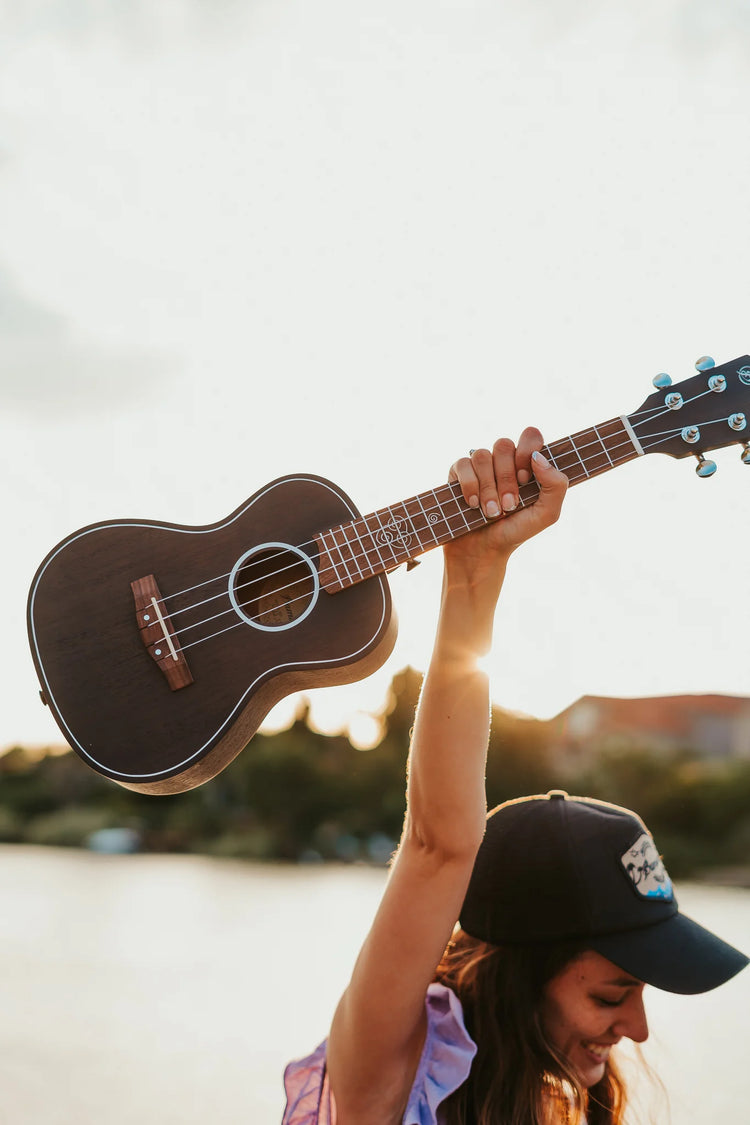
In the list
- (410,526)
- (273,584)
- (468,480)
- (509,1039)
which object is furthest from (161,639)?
(509,1039)

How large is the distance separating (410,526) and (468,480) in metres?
0.14

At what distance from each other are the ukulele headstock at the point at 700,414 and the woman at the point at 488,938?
0.86 feet

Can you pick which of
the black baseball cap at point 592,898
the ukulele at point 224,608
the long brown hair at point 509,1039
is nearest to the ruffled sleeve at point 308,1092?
the long brown hair at point 509,1039

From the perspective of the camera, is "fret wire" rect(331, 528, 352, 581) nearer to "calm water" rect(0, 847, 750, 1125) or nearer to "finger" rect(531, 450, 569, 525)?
"finger" rect(531, 450, 569, 525)

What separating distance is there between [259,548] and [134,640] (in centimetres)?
27

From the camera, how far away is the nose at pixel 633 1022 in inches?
64.9

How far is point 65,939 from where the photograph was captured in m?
12.8

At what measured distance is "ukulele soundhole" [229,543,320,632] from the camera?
1.52 metres

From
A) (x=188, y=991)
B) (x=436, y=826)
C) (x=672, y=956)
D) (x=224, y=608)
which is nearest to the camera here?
(x=436, y=826)

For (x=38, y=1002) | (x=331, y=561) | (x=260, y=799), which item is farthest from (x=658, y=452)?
(x=260, y=799)

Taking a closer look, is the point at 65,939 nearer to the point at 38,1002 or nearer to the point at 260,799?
the point at 38,1002

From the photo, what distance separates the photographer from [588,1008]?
65.0 inches

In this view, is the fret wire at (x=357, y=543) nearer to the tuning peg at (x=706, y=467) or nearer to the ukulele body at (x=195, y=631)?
the ukulele body at (x=195, y=631)

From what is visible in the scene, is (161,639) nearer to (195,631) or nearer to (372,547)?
(195,631)
